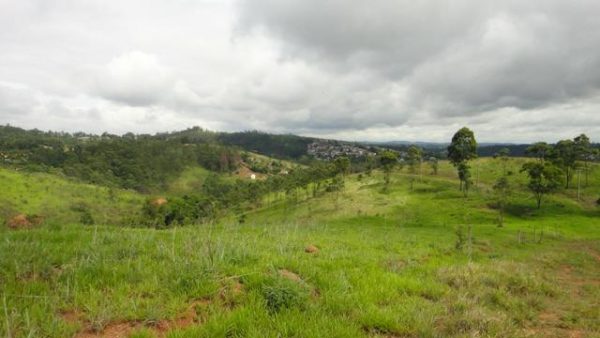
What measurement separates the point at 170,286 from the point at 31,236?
4.90 m

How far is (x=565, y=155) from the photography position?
264 feet

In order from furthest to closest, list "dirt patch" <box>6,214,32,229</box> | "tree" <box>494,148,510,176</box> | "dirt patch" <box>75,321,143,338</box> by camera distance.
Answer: "tree" <box>494,148,510,176</box>, "dirt patch" <box>6,214,32,229</box>, "dirt patch" <box>75,321,143,338</box>

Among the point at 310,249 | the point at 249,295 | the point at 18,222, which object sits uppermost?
the point at 249,295

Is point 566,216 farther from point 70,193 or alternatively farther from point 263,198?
point 70,193

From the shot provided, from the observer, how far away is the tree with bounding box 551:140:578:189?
79688 mm

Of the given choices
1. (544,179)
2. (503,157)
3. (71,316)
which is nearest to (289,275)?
(71,316)

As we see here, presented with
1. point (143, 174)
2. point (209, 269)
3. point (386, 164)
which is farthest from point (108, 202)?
point (209, 269)

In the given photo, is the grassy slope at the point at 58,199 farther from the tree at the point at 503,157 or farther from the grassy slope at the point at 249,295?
the tree at the point at 503,157

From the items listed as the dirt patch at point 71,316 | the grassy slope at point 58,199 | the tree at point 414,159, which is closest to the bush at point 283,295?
the dirt patch at point 71,316

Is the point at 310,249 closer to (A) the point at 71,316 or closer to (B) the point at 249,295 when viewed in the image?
(B) the point at 249,295

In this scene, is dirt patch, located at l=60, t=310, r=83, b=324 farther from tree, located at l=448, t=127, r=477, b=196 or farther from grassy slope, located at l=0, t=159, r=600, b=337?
tree, located at l=448, t=127, r=477, b=196

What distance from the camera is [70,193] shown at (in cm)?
11944

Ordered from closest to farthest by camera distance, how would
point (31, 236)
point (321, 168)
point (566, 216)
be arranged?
point (31, 236) → point (566, 216) → point (321, 168)

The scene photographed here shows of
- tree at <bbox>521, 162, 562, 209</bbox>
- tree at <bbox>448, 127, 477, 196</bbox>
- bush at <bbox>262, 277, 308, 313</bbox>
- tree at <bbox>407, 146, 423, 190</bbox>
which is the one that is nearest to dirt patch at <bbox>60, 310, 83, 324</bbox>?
bush at <bbox>262, 277, 308, 313</bbox>
